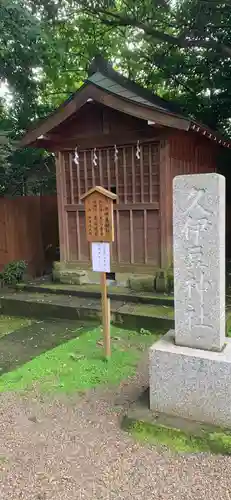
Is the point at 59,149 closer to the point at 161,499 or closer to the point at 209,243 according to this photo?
the point at 209,243

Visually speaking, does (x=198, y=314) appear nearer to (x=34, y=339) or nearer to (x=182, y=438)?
(x=182, y=438)

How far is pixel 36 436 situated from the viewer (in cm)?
343

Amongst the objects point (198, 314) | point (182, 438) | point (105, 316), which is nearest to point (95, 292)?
point (105, 316)

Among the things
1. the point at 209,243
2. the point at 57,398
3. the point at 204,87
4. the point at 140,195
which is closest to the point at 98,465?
the point at 57,398

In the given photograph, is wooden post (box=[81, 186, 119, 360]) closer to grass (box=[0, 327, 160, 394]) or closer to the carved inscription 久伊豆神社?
grass (box=[0, 327, 160, 394])

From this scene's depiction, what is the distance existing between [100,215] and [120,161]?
297cm

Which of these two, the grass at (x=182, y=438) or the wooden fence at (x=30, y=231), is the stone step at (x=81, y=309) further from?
the grass at (x=182, y=438)

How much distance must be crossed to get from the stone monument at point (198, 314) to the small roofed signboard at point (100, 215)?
1468 millimetres

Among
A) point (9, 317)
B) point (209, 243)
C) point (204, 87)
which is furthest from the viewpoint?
point (204, 87)

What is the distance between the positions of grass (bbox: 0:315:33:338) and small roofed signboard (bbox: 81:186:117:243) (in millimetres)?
2600

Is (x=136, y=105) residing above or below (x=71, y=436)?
above

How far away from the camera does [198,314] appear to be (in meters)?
3.40

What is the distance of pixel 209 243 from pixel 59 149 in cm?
551

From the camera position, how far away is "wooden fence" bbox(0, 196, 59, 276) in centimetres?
916
